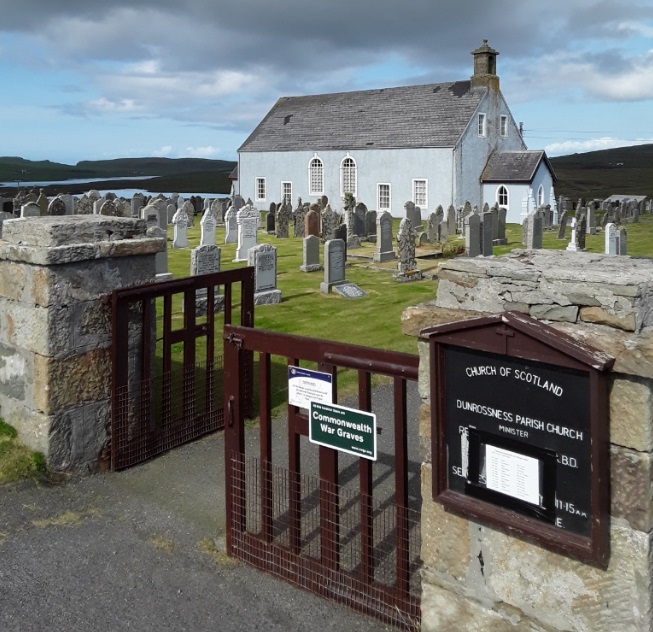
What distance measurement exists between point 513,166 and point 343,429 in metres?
34.5

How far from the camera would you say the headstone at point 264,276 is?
14422 millimetres

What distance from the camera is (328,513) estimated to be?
457cm

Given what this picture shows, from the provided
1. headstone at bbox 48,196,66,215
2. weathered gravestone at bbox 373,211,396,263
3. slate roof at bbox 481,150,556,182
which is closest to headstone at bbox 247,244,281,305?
weathered gravestone at bbox 373,211,396,263

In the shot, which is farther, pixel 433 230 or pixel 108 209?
pixel 433 230

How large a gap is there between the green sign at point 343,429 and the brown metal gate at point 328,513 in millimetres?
117

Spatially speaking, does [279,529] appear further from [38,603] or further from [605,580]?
[605,580]

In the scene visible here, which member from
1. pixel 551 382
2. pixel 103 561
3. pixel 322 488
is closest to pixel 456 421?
pixel 551 382

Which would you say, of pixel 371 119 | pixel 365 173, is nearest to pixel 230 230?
pixel 365 173

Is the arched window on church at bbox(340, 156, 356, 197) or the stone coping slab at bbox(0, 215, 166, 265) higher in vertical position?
the arched window on church at bbox(340, 156, 356, 197)

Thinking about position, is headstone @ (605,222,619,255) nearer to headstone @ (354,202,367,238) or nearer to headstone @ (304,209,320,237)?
headstone @ (304,209,320,237)

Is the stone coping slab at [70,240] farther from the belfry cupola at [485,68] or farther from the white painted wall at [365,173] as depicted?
the belfry cupola at [485,68]

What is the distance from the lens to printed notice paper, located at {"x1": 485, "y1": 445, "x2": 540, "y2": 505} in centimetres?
334

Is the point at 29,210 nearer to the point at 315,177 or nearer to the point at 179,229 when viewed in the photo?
the point at 179,229

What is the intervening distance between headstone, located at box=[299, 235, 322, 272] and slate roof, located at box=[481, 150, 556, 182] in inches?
754
